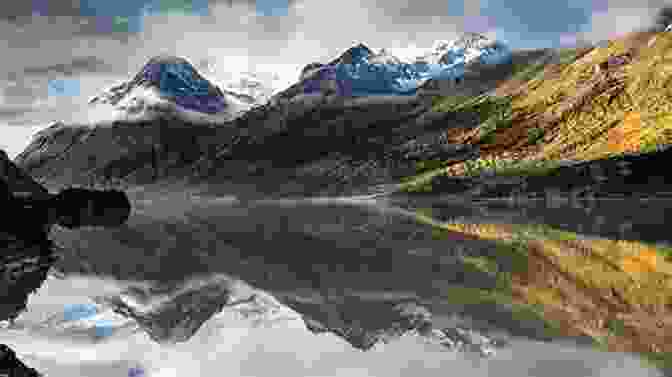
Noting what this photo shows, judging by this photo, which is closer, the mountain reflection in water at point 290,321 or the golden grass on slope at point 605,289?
→ the mountain reflection in water at point 290,321

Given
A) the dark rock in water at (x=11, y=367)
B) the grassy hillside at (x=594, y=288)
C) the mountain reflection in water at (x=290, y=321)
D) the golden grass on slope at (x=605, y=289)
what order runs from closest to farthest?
the dark rock in water at (x=11, y=367), the mountain reflection in water at (x=290, y=321), the golden grass on slope at (x=605, y=289), the grassy hillside at (x=594, y=288)

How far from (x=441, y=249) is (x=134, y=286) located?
32.0 meters

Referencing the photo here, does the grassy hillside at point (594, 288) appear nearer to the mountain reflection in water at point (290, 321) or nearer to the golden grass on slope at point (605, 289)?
the golden grass on slope at point (605, 289)

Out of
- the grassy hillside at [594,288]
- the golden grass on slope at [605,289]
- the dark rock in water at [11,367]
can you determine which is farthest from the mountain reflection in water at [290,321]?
the dark rock in water at [11,367]

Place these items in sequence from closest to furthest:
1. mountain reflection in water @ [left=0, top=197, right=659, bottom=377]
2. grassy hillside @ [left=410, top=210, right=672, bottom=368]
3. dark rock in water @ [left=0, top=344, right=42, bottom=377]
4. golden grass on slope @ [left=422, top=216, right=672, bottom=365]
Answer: dark rock in water @ [left=0, top=344, right=42, bottom=377]
mountain reflection in water @ [left=0, top=197, right=659, bottom=377]
golden grass on slope @ [left=422, top=216, right=672, bottom=365]
grassy hillside @ [left=410, top=210, right=672, bottom=368]

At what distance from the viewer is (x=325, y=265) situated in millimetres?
66438

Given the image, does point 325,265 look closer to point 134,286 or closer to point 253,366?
point 134,286

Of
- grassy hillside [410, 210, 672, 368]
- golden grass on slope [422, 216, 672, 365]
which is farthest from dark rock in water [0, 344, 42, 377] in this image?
golden grass on slope [422, 216, 672, 365]

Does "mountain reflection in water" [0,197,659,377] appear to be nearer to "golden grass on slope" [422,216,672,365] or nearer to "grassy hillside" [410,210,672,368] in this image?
"grassy hillside" [410,210,672,368]

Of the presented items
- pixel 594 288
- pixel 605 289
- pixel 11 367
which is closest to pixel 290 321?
pixel 11 367

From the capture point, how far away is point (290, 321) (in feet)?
134

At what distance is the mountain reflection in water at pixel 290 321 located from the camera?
29.6 meters

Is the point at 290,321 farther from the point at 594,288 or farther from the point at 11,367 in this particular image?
the point at 594,288

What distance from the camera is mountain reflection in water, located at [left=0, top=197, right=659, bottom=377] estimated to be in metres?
29.6
